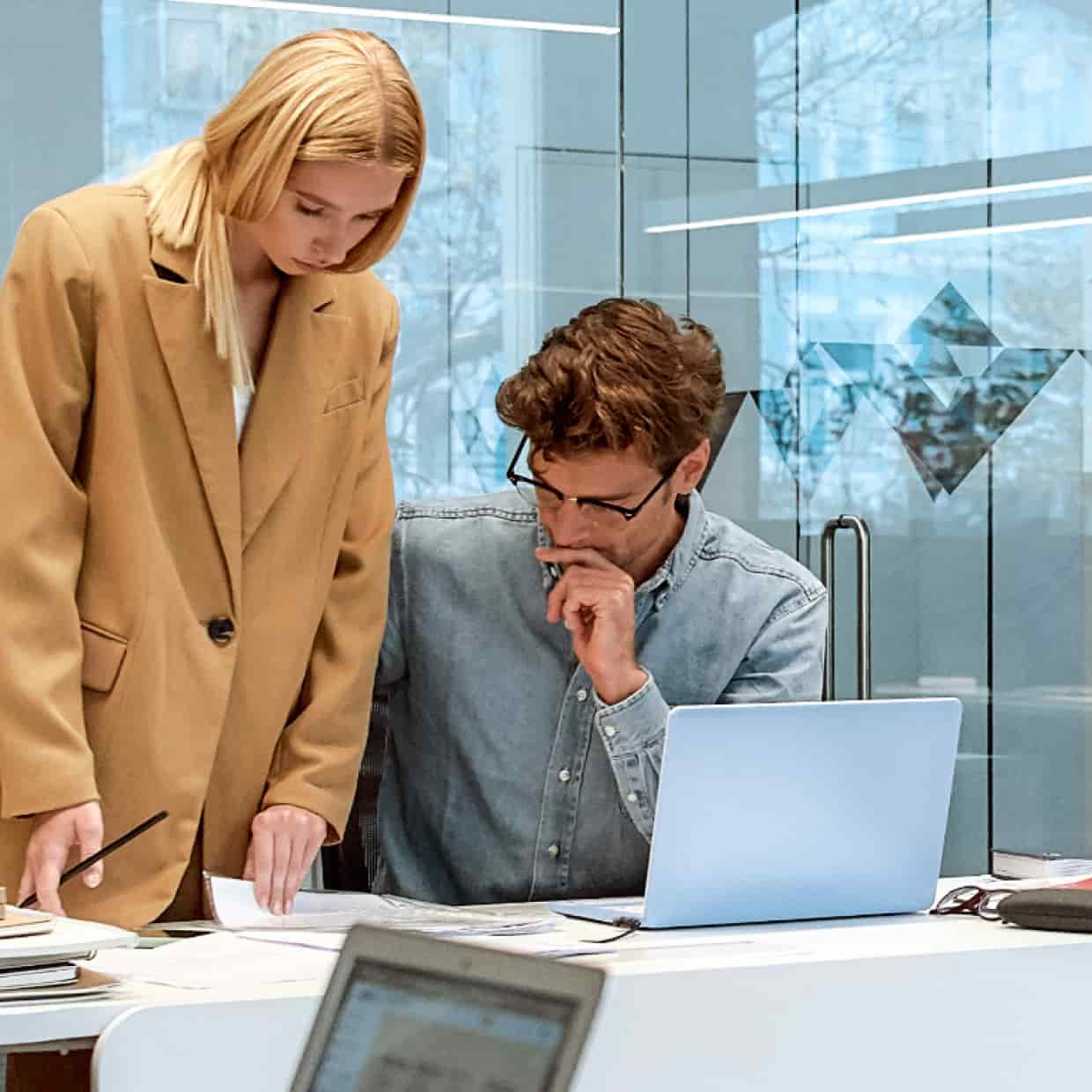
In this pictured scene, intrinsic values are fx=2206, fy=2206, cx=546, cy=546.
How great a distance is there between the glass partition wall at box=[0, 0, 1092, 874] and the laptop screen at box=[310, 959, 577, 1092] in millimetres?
3503

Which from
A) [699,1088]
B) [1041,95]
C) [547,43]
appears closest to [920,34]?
[1041,95]

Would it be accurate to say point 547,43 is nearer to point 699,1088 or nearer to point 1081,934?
point 1081,934

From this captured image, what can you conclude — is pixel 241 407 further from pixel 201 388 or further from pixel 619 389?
pixel 619 389

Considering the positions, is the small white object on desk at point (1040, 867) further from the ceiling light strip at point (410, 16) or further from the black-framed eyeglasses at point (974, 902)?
the ceiling light strip at point (410, 16)

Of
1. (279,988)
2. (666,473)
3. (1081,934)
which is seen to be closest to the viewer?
(279,988)

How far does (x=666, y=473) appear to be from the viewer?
2.40 meters

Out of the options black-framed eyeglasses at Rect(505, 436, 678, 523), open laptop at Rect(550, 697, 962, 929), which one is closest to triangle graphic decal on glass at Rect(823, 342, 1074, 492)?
black-framed eyeglasses at Rect(505, 436, 678, 523)

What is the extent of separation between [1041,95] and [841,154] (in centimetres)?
48

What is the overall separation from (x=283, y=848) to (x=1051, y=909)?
2.45 feet

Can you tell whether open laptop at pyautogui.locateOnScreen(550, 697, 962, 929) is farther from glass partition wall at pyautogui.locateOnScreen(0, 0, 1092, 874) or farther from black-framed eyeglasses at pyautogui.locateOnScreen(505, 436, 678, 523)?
glass partition wall at pyautogui.locateOnScreen(0, 0, 1092, 874)

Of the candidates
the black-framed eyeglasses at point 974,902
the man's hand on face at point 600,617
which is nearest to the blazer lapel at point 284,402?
the man's hand on face at point 600,617

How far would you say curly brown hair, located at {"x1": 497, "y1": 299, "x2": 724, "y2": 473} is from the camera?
7.70ft

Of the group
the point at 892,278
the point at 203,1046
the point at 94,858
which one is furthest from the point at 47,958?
the point at 892,278

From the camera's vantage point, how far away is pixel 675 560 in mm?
2465
